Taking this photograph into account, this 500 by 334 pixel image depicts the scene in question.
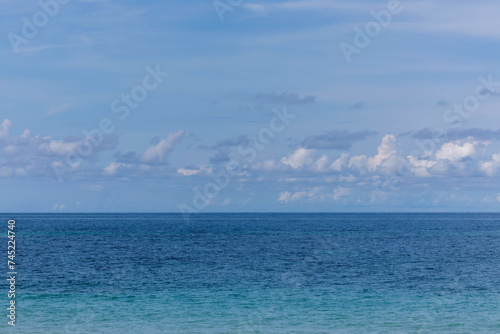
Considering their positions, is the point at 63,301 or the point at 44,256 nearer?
the point at 63,301

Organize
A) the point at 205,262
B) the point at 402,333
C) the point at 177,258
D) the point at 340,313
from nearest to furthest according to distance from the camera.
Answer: the point at 402,333 → the point at 340,313 → the point at 205,262 → the point at 177,258

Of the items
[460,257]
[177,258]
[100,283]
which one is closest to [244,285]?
[100,283]

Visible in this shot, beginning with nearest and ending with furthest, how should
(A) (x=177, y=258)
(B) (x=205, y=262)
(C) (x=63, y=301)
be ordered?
(C) (x=63, y=301) < (B) (x=205, y=262) < (A) (x=177, y=258)

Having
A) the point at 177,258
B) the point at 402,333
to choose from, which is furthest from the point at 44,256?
the point at 402,333

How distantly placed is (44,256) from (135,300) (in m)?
45.3

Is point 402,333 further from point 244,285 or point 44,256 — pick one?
point 44,256

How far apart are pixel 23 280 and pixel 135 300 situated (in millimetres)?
18369

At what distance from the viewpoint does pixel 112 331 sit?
3916 centimetres

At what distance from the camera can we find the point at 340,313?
1757 inches

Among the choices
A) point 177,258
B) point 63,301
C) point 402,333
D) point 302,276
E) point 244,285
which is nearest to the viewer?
point 402,333

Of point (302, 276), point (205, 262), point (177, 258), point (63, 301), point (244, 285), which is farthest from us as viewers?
point (177, 258)

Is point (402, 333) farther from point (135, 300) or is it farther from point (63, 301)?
point (63, 301)

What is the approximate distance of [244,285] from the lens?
58.1m

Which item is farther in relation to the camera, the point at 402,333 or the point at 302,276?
the point at 302,276
